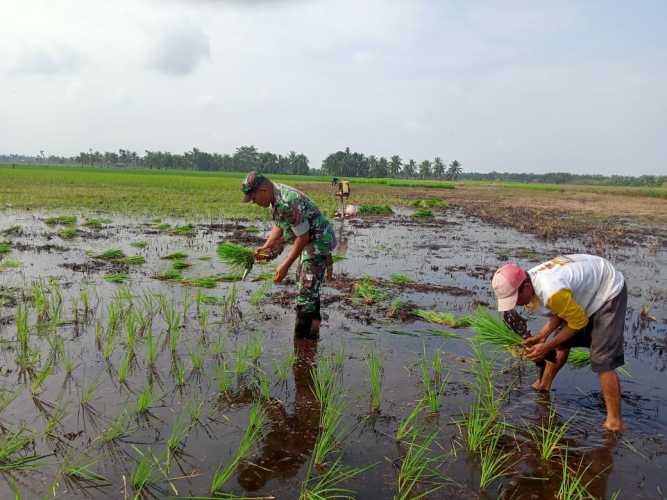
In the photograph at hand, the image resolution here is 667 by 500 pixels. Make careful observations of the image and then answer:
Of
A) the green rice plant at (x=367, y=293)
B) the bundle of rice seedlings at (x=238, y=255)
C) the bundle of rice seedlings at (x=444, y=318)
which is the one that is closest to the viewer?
the bundle of rice seedlings at (x=444, y=318)

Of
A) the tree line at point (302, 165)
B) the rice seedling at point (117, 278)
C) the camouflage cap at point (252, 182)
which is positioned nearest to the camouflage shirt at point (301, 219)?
the camouflage cap at point (252, 182)

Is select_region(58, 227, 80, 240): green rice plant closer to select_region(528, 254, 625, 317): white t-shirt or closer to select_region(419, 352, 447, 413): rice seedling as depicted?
select_region(419, 352, 447, 413): rice seedling

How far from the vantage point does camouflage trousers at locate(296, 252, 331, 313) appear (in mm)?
4242

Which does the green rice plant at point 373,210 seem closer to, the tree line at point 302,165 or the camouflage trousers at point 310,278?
the camouflage trousers at point 310,278

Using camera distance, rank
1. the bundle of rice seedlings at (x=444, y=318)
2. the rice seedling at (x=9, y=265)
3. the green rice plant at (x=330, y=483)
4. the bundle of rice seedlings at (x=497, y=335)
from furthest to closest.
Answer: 1. the rice seedling at (x=9, y=265)
2. the bundle of rice seedlings at (x=444, y=318)
3. the bundle of rice seedlings at (x=497, y=335)
4. the green rice plant at (x=330, y=483)

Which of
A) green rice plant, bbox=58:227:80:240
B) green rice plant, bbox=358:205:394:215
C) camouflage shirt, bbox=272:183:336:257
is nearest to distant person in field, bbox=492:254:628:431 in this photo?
camouflage shirt, bbox=272:183:336:257

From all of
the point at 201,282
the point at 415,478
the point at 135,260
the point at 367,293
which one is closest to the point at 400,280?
the point at 367,293

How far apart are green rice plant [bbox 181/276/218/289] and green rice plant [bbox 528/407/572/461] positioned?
4309mm

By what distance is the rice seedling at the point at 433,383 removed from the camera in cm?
320

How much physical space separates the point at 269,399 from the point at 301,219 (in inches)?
59.6

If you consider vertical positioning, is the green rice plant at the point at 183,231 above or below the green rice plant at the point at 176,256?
above

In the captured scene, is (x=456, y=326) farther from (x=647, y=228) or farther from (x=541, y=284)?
(x=647, y=228)

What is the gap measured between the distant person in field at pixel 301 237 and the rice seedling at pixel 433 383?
116 cm

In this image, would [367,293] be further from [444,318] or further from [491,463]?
[491,463]
